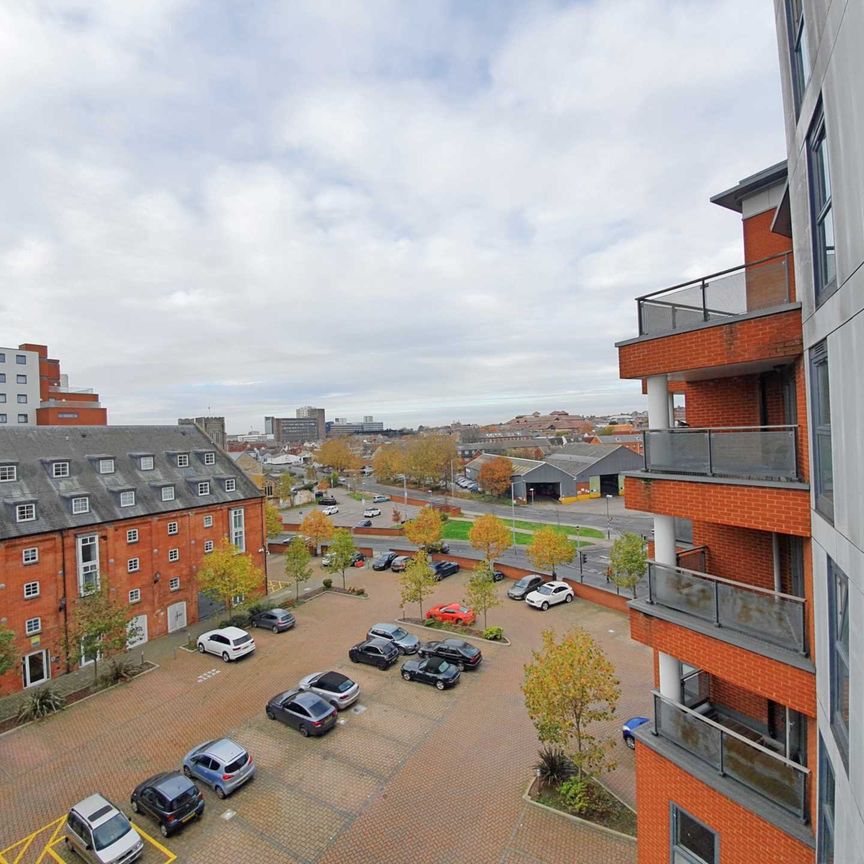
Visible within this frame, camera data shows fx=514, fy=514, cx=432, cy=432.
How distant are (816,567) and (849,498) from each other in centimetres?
223

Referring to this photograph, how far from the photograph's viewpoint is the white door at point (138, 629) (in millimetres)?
25556

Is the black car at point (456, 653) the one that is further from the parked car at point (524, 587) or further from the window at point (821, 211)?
the window at point (821, 211)

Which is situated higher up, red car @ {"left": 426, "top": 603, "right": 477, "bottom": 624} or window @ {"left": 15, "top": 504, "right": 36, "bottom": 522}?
window @ {"left": 15, "top": 504, "right": 36, "bottom": 522}

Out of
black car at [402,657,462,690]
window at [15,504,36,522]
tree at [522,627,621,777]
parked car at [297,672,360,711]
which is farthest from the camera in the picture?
window at [15,504,36,522]

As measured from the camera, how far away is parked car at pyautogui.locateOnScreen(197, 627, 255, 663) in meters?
23.8

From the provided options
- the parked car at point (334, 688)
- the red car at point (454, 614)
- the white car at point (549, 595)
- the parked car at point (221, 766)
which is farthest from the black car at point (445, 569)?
the parked car at point (221, 766)

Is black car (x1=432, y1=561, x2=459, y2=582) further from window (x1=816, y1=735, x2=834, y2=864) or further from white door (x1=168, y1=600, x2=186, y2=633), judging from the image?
window (x1=816, y1=735, x2=834, y2=864)

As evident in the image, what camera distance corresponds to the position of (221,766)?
1448 cm

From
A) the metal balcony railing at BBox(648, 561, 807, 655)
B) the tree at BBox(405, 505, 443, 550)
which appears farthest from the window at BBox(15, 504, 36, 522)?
the metal balcony railing at BBox(648, 561, 807, 655)

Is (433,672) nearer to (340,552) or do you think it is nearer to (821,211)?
(340,552)

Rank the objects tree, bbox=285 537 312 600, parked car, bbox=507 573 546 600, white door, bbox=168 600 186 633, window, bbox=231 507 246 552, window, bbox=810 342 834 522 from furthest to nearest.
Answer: window, bbox=231 507 246 552, tree, bbox=285 537 312 600, parked car, bbox=507 573 546 600, white door, bbox=168 600 186 633, window, bbox=810 342 834 522

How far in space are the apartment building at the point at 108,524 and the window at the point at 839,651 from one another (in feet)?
89.9

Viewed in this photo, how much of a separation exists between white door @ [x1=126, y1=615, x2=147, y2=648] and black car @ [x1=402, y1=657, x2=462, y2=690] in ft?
45.6

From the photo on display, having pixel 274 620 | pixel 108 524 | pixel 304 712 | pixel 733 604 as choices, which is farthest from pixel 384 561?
pixel 733 604
